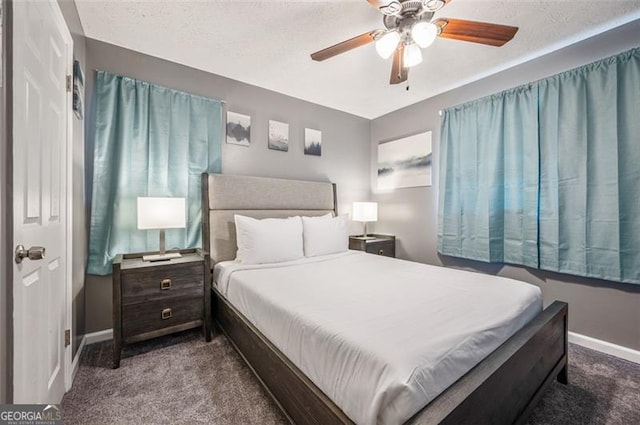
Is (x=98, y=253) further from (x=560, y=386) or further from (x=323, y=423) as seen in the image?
(x=560, y=386)

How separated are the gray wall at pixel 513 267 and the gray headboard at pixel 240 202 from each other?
1281 mm

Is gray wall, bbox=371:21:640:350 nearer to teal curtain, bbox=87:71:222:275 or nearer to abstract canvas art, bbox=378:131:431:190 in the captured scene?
abstract canvas art, bbox=378:131:431:190

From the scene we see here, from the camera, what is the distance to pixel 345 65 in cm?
273

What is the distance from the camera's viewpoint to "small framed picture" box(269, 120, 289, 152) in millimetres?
3334

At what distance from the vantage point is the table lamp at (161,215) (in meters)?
2.22

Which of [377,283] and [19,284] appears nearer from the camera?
[19,284]

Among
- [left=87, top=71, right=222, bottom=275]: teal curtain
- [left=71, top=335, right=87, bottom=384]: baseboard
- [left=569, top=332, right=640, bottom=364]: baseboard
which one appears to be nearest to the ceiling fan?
[left=87, top=71, right=222, bottom=275]: teal curtain

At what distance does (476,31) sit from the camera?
1.66 m

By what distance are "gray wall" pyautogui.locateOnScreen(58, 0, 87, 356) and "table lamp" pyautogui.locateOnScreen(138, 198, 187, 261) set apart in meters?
0.42

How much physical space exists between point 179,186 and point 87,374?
64.6 inches

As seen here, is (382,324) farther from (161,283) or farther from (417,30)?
(161,283)

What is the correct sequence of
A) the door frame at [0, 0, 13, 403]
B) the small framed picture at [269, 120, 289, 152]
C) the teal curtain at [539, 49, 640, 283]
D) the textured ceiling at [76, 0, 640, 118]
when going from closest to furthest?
the door frame at [0, 0, 13, 403] < the textured ceiling at [76, 0, 640, 118] < the teal curtain at [539, 49, 640, 283] < the small framed picture at [269, 120, 289, 152]

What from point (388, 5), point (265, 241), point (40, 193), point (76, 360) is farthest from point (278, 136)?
point (76, 360)

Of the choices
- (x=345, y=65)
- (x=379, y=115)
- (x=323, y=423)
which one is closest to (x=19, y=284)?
(x=323, y=423)
